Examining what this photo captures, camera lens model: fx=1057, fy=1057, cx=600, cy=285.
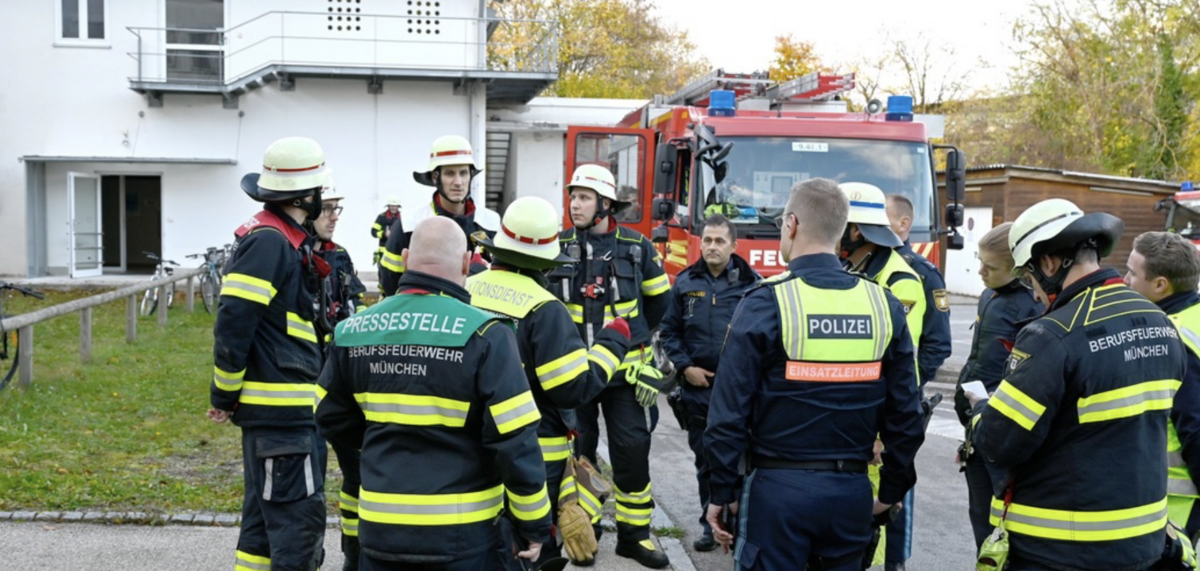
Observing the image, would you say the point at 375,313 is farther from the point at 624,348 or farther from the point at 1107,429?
the point at 1107,429

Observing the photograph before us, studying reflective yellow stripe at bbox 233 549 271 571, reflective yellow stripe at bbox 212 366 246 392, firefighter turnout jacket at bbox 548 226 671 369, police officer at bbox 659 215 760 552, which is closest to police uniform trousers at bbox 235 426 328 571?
reflective yellow stripe at bbox 233 549 271 571

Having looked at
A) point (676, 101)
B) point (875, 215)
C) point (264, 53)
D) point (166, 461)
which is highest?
point (264, 53)

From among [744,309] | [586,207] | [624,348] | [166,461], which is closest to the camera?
[744,309]

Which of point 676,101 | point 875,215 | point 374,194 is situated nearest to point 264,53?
point 374,194

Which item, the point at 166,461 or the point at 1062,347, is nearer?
the point at 1062,347

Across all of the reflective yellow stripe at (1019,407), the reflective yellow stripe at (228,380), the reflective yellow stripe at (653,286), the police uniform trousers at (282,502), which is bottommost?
the police uniform trousers at (282,502)

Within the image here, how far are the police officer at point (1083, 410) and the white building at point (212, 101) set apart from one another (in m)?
21.0

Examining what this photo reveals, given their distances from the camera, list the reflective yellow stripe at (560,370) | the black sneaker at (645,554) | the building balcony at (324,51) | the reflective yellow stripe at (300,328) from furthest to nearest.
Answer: the building balcony at (324,51)
the black sneaker at (645,554)
the reflective yellow stripe at (300,328)
the reflective yellow stripe at (560,370)

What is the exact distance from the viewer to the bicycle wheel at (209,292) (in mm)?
19062

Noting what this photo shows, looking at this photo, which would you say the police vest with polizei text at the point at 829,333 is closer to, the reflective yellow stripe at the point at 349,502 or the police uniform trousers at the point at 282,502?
the police uniform trousers at the point at 282,502

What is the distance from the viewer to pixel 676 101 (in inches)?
602

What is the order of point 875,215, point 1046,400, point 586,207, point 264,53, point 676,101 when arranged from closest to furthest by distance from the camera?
point 1046,400, point 875,215, point 586,207, point 676,101, point 264,53

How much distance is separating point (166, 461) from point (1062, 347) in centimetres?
640

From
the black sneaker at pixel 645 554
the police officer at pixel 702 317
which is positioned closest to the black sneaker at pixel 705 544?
the police officer at pixel 702 317
